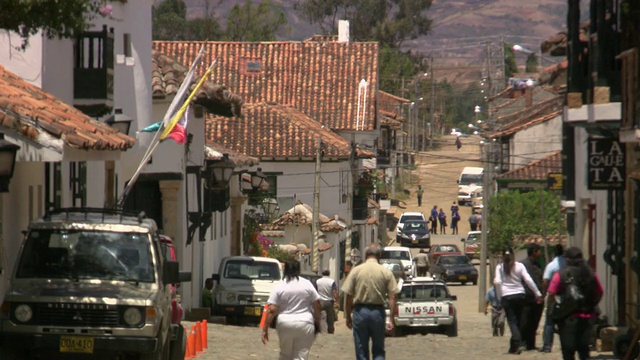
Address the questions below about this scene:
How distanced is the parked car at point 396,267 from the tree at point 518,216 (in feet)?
13.7

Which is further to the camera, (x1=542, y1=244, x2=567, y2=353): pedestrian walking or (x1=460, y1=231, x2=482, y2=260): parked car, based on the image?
(x1=460, y1=231, x2=482, y2=260): parked car

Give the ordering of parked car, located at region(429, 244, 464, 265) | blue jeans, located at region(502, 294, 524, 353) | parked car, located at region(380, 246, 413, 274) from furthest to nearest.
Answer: parked car, located at region(429, 244, 464, 265) < parked car, located at region(380, 246, 413, 274) < blue jeans, located at region(502, 294, 524, 353)

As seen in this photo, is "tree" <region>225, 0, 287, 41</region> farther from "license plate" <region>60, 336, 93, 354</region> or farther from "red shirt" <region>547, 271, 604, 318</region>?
"license plate" <region>60, 336, 93, 354</region>

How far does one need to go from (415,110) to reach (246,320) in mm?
73199

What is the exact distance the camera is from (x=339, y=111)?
57.4m

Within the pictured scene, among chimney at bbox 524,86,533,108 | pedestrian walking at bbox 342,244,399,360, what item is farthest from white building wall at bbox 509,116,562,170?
pedestrian walking at bbox 342,244,399,360

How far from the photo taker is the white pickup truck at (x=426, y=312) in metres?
32.3

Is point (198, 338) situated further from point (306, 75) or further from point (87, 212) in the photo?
point (306, 75)

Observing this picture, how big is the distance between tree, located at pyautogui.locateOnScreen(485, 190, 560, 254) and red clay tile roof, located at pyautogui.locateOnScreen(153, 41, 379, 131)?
6.99 m

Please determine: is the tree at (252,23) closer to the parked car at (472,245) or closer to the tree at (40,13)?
the parked car at (472,245)

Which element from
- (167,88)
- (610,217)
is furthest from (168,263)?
(167,88)

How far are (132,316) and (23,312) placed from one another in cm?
121

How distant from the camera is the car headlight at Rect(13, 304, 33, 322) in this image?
14438 mm

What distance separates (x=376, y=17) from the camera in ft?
305
